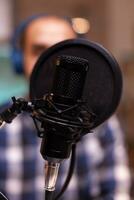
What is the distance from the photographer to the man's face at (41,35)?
115cm

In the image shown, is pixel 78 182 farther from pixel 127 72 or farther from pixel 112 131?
pixel 127 72

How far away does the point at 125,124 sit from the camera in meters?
3.08

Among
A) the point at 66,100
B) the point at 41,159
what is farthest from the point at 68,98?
the point at 41,159

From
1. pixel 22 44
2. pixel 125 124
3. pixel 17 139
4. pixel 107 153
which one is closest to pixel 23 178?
pixel 17 139

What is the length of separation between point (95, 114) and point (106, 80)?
4 centimetres

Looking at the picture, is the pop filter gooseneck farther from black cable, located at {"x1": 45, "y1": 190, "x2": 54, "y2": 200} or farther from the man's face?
the man's face

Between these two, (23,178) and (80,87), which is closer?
(80,87)

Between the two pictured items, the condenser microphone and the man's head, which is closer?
the condenser microphone

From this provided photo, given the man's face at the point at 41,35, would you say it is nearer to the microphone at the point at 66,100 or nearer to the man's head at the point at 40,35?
the man's head at the point at 40,35

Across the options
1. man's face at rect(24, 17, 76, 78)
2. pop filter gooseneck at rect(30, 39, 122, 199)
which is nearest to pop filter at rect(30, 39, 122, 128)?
pop filter gooseneck at rect(30, 39, 122, 199)

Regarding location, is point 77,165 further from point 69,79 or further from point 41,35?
point 69,79

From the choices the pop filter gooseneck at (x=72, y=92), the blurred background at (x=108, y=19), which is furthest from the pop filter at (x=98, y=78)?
the blurred background at (x=108, y=19)

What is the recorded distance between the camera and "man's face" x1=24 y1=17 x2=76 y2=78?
1148 millimetres

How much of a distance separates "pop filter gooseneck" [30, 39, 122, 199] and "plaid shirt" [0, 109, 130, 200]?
2.22ft
